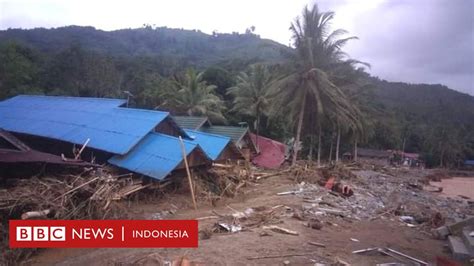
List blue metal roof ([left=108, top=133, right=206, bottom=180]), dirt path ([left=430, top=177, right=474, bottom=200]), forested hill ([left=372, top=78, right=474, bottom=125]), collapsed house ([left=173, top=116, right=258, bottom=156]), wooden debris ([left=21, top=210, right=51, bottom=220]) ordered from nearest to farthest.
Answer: wooden debris ([left=21, top=210, right=51, bottom=220]) → blue metal roof ([left=108, top=133, right=206, bottom=180]) → collapsed house ([left=173, top=116, right=258, bottom=156]) → dirt path ([left=430, top=177, right=474, bottom=200]) → forested hill ([left=372, top=78, right=474, bottom=125])

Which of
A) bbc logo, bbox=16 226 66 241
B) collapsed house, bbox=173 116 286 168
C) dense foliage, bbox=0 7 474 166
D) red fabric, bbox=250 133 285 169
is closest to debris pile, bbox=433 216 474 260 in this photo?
bbc logo, bbox=16 226 66 241

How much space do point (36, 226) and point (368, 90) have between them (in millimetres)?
26781

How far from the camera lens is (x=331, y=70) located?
21.2 m

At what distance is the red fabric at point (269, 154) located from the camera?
2814 centimetres

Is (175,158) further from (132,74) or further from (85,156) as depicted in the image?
(132,74)

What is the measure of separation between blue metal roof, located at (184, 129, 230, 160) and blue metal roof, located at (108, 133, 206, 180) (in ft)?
7.37

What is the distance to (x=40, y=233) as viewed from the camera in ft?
22.5

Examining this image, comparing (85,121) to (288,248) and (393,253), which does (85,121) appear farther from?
(393,253)

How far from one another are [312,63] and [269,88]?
2.62 meters

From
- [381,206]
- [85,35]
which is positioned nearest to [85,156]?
[381,206]

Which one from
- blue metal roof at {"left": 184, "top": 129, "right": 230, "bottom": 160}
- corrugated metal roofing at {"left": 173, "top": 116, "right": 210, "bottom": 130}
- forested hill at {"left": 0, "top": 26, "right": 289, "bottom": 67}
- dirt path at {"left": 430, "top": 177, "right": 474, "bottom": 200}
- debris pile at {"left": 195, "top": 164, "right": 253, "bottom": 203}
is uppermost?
forested hill at {"left": 0, "top": 26, "right": 289, "bottom": 67}

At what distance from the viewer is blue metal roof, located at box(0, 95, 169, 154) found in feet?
45.1

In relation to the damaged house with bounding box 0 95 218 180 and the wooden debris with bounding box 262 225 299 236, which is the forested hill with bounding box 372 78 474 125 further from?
the wooden debris with bounding box 262 225 299 236

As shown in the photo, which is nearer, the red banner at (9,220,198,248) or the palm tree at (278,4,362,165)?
the red banner at (9,220,198,248)
